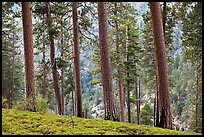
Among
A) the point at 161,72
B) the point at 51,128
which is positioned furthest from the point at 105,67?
the point at 51,128

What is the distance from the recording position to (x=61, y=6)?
16672 mm

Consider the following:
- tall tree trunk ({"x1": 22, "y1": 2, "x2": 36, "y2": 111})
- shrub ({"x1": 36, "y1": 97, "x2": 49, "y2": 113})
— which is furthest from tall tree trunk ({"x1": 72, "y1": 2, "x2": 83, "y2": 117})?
tall tree trunk ({"x1": 22, "y1": 2, "x2": 36, "y2": 111})

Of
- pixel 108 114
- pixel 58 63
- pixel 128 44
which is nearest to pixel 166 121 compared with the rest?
pixel 108 114

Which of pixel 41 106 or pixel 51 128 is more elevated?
pixel 41 106

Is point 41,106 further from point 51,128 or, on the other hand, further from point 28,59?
Result: point 51,128

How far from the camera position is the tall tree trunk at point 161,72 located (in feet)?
33.8

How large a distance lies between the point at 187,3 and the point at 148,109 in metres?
22.4

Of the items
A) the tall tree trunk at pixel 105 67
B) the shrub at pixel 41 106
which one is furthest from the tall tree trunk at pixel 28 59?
the tall tree trunk at pixel 105 67

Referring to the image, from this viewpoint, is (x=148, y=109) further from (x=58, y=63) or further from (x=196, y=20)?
(x=58, y=63)

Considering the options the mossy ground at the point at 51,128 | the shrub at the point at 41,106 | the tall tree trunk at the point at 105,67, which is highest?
the tall tree trunk at the point at 105,67

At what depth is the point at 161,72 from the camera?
10.3 m

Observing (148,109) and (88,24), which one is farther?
(148,109)

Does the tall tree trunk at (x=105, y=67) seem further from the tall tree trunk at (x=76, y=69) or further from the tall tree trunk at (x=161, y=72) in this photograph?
the tall tree trunk at (x=76, y=69)

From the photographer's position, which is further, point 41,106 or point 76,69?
Result: point 76,69
